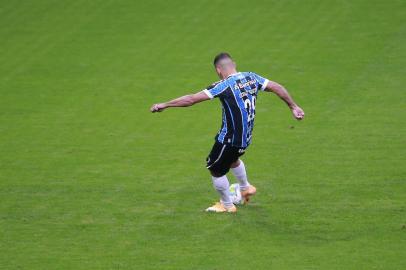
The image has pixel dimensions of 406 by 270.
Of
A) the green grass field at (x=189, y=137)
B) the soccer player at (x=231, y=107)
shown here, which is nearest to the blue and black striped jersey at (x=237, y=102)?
the soccer player at (x=231, y=107)

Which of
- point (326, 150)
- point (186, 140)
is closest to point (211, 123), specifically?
point (186, 140)

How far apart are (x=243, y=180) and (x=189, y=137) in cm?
347

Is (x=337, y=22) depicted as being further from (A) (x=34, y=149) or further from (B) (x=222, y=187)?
(B) (x=222, y=187)

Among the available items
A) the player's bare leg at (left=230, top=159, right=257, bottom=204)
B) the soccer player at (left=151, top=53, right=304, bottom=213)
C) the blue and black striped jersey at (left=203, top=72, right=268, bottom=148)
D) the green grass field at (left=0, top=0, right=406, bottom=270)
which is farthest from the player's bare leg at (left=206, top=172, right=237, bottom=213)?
the blue and black striped jersey at (left=203, top=72, right=268, bottom=148)

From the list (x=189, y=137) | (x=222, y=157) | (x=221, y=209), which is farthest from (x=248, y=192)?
(x=189, y=137)

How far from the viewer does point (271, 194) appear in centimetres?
1126

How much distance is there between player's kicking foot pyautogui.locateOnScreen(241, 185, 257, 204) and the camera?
428 inches

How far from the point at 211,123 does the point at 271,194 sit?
3866 mm

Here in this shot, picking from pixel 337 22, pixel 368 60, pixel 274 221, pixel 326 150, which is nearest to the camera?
pixel 274 221

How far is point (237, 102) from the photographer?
10.1 m

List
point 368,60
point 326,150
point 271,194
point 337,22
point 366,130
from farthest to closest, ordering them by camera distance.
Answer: point 337,22 < point 368,60 < point 366,130 < point 326,150 < point 271,194

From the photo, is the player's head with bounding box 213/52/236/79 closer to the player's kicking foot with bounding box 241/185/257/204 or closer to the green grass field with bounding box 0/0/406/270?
the player's kicking foot with bounding box 241/185/257/204

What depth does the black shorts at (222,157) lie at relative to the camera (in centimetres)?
1024

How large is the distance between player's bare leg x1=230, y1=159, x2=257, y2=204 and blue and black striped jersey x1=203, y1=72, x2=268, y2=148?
57cm
